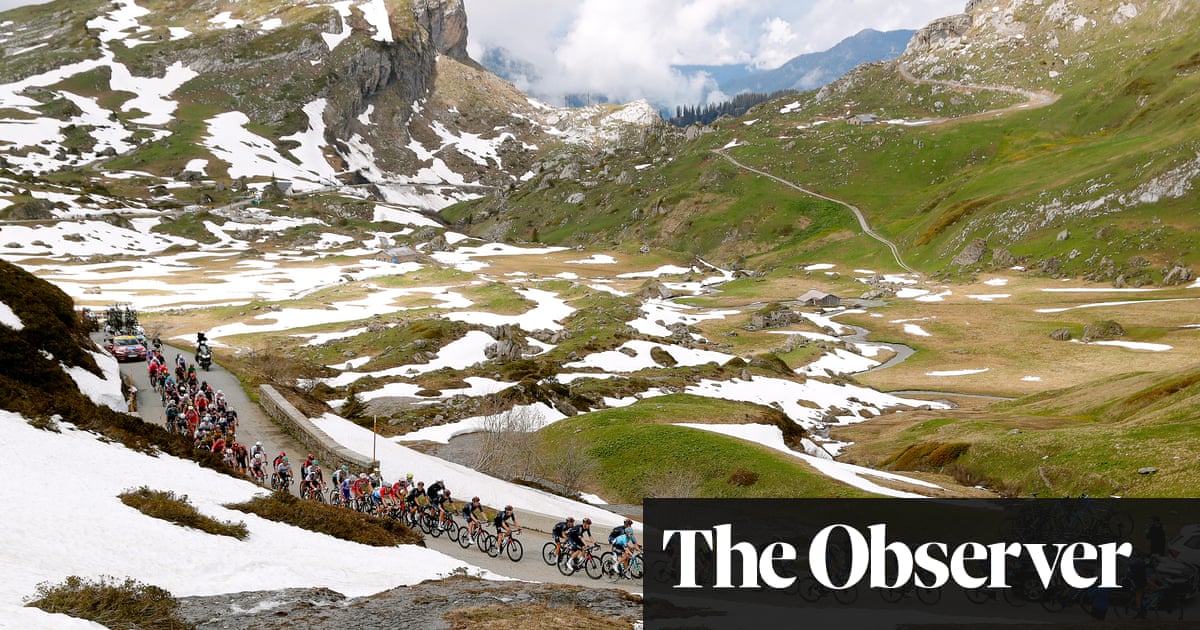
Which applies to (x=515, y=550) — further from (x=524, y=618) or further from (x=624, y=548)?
(x=524, y=618)

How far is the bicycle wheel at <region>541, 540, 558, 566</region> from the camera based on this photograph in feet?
87.9

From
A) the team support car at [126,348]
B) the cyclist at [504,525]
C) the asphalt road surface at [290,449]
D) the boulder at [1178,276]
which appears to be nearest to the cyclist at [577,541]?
the asphalt road surface at [290,449]

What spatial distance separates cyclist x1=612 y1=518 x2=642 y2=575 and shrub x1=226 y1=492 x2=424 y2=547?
25.8 ft

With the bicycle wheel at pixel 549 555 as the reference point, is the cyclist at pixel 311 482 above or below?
above

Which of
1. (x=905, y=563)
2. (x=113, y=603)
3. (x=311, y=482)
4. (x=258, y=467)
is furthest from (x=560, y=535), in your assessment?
(x=258, y=467)

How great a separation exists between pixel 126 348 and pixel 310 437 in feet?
93.2

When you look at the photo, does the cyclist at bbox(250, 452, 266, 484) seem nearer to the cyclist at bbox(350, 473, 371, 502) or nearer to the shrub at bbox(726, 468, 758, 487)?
the cyclist at bbox(350, 473, 371, 502)

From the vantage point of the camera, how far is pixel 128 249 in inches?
7082

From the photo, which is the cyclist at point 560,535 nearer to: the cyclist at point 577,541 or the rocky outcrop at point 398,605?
the cyclist at point 577,541

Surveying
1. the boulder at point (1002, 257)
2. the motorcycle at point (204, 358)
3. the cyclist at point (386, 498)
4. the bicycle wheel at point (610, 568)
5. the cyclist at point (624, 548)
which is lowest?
the bicycle wheel at point (610, 568)

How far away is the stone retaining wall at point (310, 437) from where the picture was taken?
117 ft

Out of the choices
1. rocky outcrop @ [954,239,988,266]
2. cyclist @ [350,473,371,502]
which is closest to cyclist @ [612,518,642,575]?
cyclist @ [350,473,371,502]

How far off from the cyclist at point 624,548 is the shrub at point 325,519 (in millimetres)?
7864

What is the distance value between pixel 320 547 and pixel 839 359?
90.9m
